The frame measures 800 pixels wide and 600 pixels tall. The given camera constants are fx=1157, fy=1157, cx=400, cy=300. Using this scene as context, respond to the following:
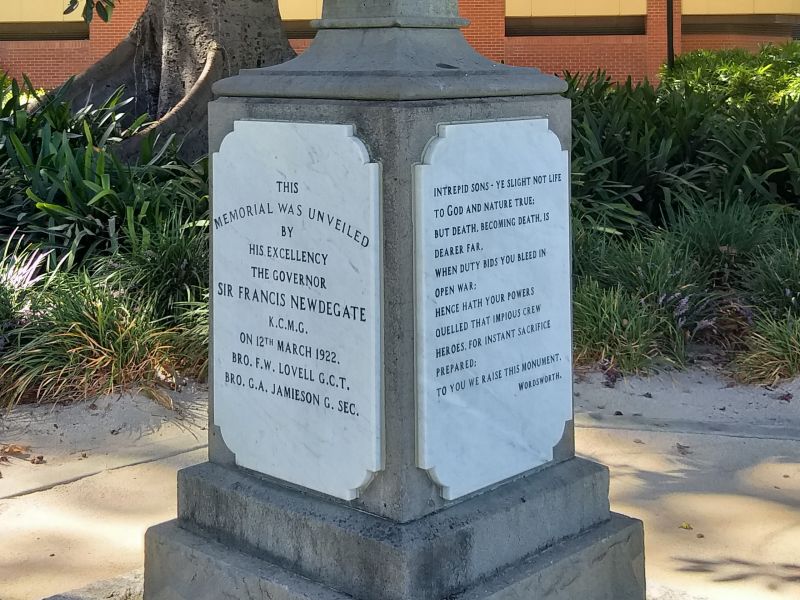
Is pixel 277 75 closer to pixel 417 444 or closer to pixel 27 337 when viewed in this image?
pixel 417 444

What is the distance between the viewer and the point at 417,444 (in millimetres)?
3254

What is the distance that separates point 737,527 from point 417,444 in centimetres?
196

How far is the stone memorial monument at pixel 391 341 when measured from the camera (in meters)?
3.20

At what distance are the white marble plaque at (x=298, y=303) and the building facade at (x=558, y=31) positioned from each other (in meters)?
23.8

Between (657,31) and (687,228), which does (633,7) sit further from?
(687,228)

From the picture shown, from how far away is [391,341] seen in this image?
3207 mm

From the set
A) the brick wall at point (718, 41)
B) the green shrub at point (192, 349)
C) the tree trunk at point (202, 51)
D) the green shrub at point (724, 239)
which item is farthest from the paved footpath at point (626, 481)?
the brick wall at point (718, 41)

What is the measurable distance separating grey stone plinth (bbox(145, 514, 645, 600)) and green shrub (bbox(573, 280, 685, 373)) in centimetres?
281

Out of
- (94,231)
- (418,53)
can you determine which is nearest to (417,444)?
(418,53)

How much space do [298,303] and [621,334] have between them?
3593 mm

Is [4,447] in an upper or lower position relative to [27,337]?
lower

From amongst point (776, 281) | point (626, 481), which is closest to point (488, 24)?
point (776, 281)

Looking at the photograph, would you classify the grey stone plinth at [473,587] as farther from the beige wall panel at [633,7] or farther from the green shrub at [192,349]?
the beige wall panel at [633,7]

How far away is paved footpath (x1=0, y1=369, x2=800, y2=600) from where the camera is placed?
13.8 feet
